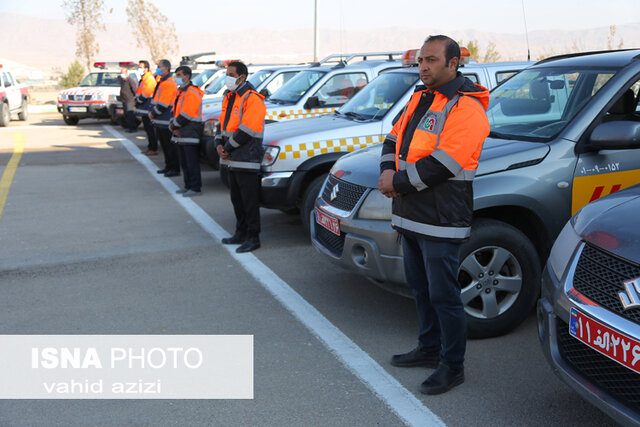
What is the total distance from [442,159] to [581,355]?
3.62ft

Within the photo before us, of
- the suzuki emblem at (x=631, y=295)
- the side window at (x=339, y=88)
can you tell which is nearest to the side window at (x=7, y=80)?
the side window at (x=339, y=88)

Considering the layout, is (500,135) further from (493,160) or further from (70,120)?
(70,120)

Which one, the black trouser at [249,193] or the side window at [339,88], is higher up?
the side window at [339,88]

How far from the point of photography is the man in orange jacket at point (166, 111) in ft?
36.3

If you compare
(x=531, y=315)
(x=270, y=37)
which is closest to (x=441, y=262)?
(x=531, y=315)

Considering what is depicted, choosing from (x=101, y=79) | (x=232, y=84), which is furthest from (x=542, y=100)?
(x=101, y=79)

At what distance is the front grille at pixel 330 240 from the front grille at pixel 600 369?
1893 millimetres

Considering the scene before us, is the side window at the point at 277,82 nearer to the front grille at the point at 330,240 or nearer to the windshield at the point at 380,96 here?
the windshield at the point at 380,96

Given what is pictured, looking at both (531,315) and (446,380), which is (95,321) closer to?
(446,380)

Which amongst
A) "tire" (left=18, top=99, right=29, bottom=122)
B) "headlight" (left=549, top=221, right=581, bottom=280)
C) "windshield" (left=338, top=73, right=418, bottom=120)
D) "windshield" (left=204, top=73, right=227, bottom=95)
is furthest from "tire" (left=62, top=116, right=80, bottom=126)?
"headlight" (left=549, top=221, right=581, bottom=280)

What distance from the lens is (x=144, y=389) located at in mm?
3859

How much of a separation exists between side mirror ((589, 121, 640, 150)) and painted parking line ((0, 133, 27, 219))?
23.7 feet

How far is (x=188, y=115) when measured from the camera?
369 inches

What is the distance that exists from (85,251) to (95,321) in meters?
2.07
